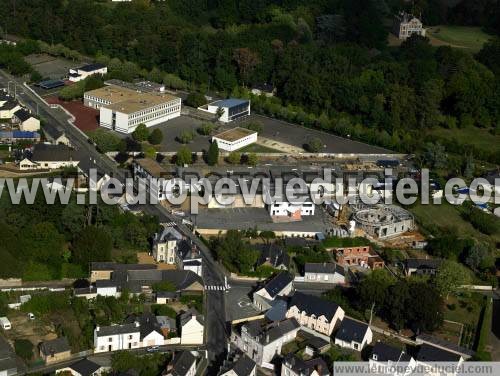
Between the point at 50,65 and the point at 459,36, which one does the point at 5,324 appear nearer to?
the point at 50,65

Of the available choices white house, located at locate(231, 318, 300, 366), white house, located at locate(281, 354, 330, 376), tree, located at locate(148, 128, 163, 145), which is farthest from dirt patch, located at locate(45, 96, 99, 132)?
white house, located at locate(281, 354, 330, 376)

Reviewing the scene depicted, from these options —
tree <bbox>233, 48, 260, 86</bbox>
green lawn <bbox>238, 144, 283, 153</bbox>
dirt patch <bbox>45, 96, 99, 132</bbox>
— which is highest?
tree <bbox>233, 48, 260, 86</bbox>

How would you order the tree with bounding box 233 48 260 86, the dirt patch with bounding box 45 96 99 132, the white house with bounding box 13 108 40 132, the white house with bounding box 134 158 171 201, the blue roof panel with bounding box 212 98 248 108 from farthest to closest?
the tree with bounding box 233 48 260 86
the blue roof panel with bounding box 212 98 248 108
the dirt patch with bounding box 45 96 99 132
the white house with bounding box 13 108 40 132
the white house with bounding box 134 158 171 201

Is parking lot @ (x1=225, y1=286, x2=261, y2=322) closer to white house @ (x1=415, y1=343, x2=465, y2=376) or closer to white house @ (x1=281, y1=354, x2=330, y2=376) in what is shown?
white house @ (x1=281, y1=354, x2=330, y2=376)

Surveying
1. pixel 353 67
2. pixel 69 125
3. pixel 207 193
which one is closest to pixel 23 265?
pixel 207 193

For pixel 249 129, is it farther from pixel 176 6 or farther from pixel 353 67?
pixel 176 6

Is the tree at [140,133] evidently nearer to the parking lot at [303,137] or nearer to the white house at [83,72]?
the parking lot at [303,137]

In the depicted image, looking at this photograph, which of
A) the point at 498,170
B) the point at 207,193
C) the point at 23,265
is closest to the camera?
the point at 23,265
